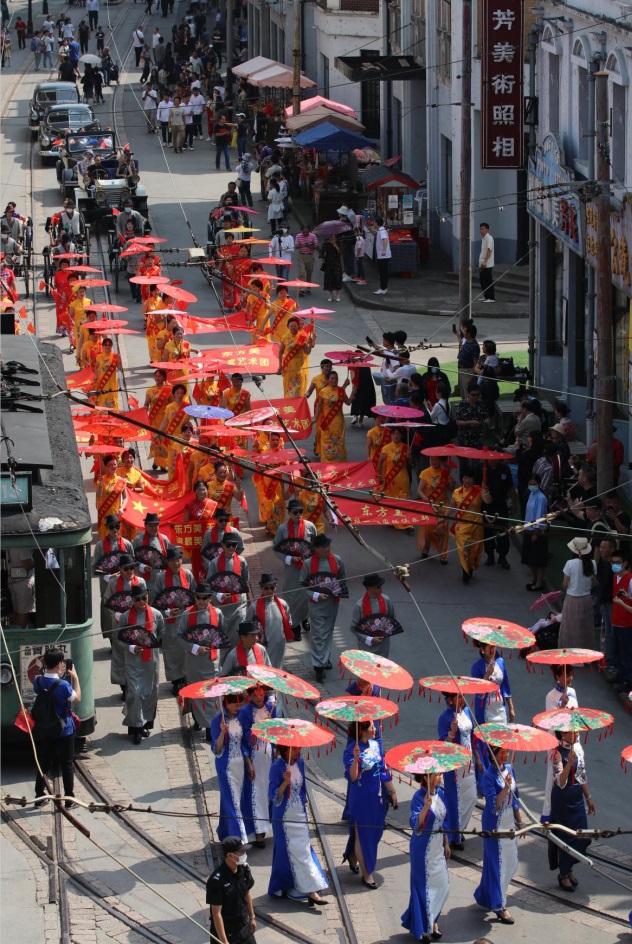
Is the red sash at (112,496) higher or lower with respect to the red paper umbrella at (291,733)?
higher

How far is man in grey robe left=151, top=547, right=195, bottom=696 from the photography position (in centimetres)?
1509

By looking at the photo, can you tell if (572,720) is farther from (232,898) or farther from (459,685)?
(232,898)

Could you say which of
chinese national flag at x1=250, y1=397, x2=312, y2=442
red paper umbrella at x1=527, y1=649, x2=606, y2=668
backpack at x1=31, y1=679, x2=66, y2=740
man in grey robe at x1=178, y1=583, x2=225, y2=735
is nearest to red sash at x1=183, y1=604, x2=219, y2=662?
man in grey robe at x1=178, y1=583, x2=225, y2=735

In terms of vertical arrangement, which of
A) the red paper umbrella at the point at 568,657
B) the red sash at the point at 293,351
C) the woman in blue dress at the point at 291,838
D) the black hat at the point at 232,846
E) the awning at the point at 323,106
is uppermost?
the awning at the point at 323,106

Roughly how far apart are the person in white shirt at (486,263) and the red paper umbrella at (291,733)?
17.9 metres

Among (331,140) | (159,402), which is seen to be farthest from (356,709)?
(331,140)

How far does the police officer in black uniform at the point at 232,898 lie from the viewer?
10500 millimetres

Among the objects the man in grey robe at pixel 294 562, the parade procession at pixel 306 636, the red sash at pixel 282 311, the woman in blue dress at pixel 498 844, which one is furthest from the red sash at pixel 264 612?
the red sash at pixel 282 311

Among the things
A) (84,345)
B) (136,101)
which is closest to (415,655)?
(84,345)

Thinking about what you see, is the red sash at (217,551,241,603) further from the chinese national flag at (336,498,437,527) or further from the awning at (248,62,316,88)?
the awning at (248,62,316,88)

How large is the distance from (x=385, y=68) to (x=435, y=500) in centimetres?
1980

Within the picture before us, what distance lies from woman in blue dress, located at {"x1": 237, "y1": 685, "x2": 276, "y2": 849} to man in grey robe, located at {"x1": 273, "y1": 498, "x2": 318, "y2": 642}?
3376 mm

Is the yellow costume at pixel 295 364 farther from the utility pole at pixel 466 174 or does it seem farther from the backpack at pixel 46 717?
the backpack at pixel 46 717

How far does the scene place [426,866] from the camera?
1144 centimetres
